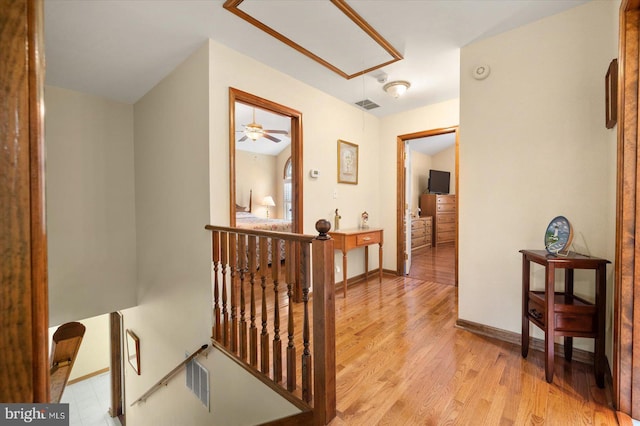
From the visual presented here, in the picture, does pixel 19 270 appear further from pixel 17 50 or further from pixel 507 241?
pixel 507 241

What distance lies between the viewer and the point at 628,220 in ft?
4.52

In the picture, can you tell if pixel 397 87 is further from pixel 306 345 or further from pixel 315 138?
pixel 306 345

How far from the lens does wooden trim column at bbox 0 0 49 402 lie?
1.15ft

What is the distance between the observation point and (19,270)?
0.36 metres

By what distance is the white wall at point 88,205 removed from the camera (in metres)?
3.24

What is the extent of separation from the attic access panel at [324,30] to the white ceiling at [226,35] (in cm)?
2

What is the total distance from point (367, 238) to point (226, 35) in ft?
8.57

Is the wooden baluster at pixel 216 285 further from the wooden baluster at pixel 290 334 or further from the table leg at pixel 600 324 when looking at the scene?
the table leg at pixel 600 324

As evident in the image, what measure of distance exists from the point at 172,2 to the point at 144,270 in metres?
3.03

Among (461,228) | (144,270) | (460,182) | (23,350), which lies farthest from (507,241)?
(144,270)

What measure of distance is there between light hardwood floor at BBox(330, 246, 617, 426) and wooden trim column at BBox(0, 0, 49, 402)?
58.8 inches

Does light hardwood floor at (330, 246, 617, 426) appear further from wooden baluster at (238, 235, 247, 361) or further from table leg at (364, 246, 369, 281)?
table leg at (364, 246, 369, 281)

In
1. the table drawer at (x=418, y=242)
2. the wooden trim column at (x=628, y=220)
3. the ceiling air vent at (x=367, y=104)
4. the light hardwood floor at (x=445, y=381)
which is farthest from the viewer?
the table drawer at (x=418, y=242)

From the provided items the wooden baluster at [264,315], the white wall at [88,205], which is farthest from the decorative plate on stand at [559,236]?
the white wall at [88,205]
